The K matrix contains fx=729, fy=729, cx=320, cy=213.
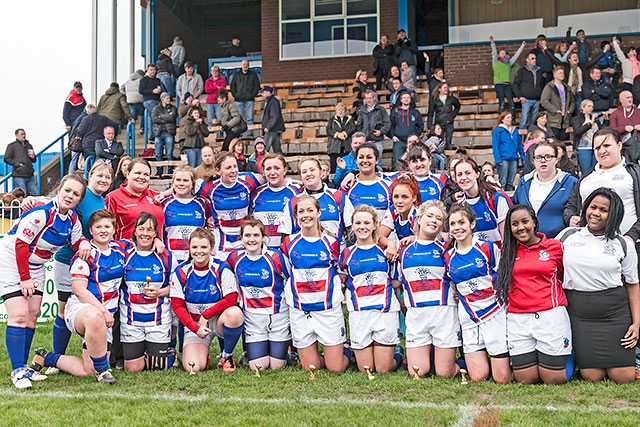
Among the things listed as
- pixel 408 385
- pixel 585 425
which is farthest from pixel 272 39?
pixel 585 425

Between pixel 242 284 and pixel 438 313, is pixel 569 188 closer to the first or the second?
pixel 438 313

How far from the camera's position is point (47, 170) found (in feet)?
58.9

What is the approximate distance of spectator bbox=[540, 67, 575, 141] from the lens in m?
13.8

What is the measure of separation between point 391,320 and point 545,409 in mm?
1782

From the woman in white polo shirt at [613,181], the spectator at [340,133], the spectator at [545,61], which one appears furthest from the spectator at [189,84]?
the woman in white polo shirt at [613,181]

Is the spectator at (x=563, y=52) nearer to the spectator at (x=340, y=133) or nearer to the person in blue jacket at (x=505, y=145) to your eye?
the person in blue jacket at (x=505, y=145)

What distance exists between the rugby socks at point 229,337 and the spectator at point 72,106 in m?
11.8

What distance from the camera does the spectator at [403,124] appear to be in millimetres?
13234

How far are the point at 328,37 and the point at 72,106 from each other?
714cm

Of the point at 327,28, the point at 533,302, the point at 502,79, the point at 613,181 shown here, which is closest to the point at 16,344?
the point at 533,302

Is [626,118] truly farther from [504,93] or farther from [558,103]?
[504,93]

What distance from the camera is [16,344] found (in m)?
6.09

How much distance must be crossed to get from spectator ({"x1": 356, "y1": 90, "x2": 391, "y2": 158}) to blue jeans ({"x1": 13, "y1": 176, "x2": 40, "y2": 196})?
7.37 metres

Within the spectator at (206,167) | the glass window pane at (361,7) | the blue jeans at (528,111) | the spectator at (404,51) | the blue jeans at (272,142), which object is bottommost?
the spectator at (206,167)
